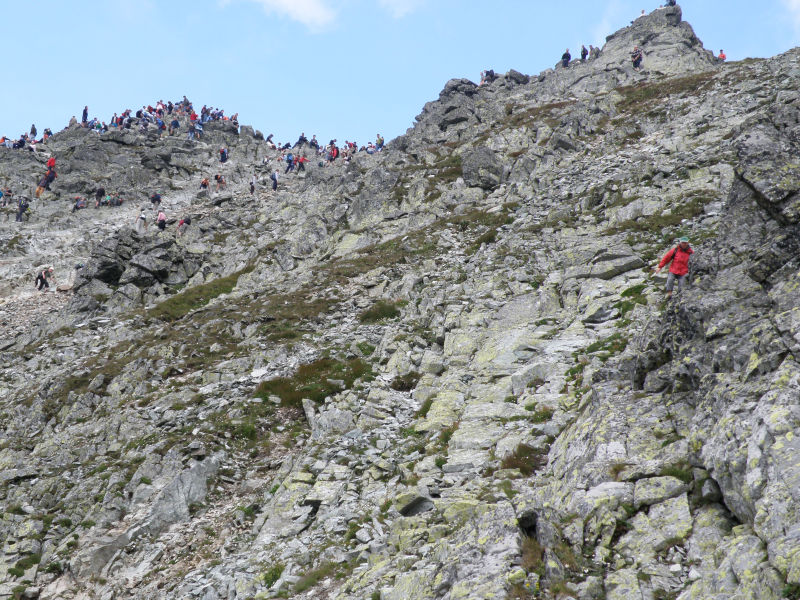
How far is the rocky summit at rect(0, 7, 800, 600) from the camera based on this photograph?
8.40 meters

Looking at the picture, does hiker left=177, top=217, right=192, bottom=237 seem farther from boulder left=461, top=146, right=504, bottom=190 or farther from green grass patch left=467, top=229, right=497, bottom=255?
green grass patch left=467, top=229, right=497, bottom=255

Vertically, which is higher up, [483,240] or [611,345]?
[483,240]

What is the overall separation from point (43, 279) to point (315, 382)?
126ft

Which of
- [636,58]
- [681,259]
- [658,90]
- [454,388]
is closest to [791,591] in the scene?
[681,259]

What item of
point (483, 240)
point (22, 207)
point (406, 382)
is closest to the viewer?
point (406, 382)

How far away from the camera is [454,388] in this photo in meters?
18.8

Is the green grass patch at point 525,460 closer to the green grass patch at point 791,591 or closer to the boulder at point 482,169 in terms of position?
the green grass patch at point 791,591

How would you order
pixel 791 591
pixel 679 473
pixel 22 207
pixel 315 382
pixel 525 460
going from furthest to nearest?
pixel 22 207
pixel 315 382
pixel 525 460
pixel 679 473
pixel 791 591

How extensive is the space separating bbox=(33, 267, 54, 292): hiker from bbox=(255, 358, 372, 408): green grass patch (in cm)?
3599

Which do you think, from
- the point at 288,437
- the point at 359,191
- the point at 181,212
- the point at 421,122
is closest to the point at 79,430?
the point at 288,437

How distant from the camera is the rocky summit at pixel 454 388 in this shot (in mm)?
8398

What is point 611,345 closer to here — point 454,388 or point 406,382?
point 454,388

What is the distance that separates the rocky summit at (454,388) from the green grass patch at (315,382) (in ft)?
0.49

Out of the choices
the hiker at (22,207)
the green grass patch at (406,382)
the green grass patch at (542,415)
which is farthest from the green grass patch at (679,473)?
the hiker at (22,207)
